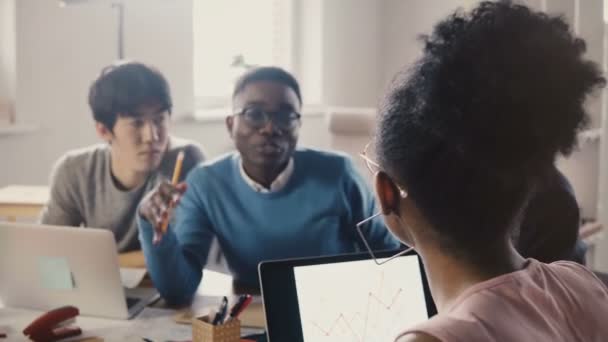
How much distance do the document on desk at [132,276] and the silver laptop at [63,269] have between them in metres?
0.13

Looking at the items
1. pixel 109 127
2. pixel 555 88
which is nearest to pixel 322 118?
pixel 109 127

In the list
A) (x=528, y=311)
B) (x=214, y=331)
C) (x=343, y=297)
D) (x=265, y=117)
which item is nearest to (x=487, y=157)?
(x=528, y=311)

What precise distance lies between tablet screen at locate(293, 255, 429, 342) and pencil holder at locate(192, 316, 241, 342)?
6.7 inches

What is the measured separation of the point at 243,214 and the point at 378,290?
61 cm

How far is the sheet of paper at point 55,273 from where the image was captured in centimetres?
147

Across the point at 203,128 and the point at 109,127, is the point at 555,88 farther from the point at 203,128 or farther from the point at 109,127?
the point at 203,128

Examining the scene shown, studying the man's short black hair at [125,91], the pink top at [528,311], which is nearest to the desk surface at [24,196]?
the man's short black hair at [125,91]

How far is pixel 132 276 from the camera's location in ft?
5.59

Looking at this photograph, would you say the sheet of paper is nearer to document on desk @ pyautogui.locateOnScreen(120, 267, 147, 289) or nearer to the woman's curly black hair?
document on desk @ pyautogui.locateOnScreen(120, 267, 147, 289)

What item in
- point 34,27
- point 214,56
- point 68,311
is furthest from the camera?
point 214,56

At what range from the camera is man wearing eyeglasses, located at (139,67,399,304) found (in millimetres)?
1698

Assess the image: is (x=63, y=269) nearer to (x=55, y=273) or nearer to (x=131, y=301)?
(x=55, y=273)

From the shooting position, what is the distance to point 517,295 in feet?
2.37

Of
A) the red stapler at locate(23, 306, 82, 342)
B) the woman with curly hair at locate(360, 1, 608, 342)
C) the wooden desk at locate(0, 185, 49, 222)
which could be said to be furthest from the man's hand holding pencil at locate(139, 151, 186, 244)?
the woman with curly hair at locate(360, 1, 608, 342)
